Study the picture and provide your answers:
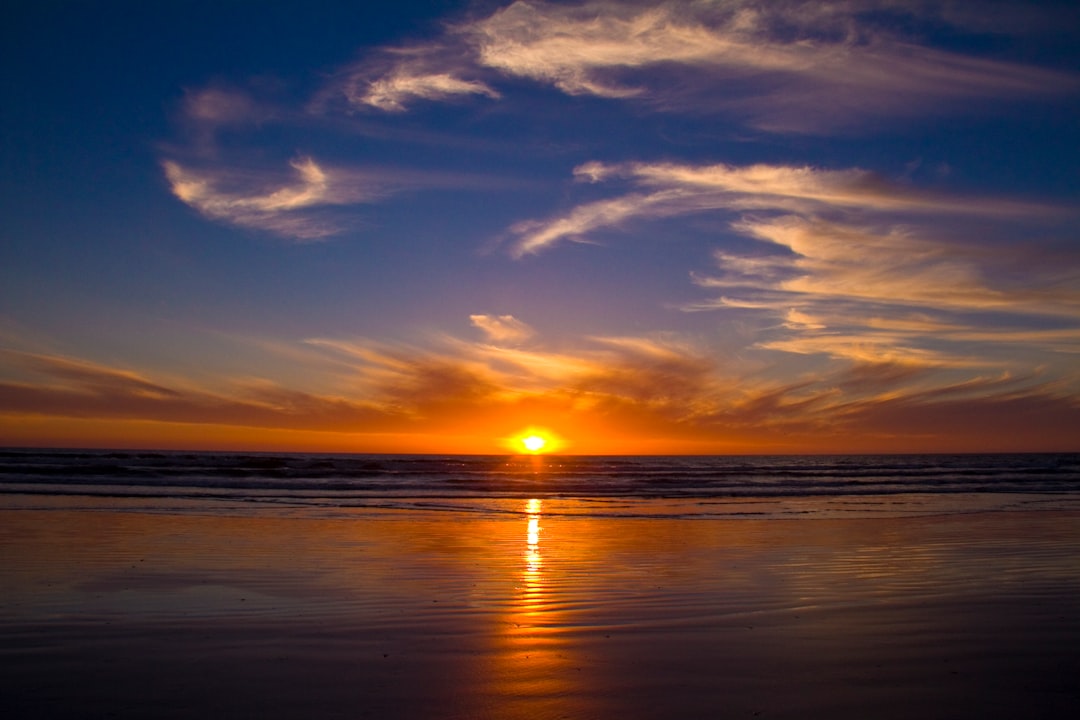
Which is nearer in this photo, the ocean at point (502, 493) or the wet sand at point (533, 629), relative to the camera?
the wet sand at point (533, 629)

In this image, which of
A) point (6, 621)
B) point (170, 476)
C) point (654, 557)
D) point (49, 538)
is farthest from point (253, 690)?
point (170, 476)

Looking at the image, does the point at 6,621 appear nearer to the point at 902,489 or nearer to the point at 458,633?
the point at 458,633

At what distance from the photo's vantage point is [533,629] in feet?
26.5

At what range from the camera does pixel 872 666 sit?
→ 6758 mm

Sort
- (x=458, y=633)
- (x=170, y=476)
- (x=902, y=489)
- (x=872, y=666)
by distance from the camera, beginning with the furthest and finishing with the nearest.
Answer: (x=170, y=476), (x=902, y=489), (x=458, y=633), (x=872, y=666)

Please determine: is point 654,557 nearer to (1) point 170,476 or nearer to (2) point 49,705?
(2) point 49,705

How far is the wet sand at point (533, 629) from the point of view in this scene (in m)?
5.86

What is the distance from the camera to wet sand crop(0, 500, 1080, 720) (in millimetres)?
5863

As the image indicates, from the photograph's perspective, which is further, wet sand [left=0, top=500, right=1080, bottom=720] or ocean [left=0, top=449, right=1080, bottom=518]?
ocean [left=0, top=449, right=1080, bottom=518]

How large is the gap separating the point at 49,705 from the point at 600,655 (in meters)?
4.31

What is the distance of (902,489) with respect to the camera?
4066 centimetres

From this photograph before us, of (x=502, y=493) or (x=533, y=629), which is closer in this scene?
(x=533, y=629)

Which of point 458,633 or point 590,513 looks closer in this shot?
point 458,633

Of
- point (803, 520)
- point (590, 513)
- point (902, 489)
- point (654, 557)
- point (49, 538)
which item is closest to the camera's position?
point (654, 557)
